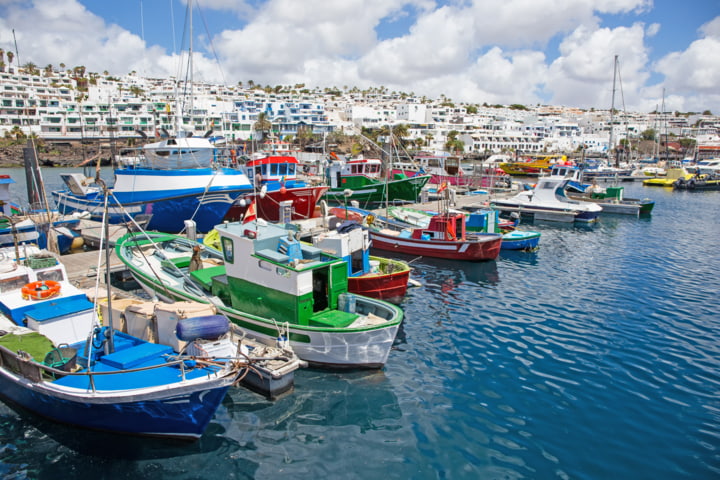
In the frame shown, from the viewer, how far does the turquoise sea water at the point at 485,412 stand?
8.27 m

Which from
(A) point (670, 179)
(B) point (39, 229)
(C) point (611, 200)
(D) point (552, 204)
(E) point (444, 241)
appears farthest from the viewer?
(A) point (670, 179)

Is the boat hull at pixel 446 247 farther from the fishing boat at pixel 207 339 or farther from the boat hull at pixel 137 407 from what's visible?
the boat hull at pixel 137 407

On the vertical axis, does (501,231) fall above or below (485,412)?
above

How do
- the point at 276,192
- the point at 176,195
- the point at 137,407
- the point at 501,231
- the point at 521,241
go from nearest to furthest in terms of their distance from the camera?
1. the point at 137,407
2. the point at 176,195
3. the point at 521,241
4. the point at 501,231
5. the point at 276,192

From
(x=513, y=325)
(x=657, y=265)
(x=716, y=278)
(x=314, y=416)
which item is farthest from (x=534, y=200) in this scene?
(x=314, y=416)

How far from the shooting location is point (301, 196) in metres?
28.0

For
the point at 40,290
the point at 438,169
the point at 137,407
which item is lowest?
the point at 137,407

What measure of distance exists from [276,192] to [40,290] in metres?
17.9

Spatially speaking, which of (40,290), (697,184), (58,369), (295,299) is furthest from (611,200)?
(58,369)

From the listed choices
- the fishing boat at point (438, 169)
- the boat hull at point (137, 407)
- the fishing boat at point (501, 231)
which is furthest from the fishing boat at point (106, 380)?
the fishing boat at point (438, 169)

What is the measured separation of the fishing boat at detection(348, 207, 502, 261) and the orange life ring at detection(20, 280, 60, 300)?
1544 cm

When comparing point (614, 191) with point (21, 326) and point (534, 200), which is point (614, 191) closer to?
point (534, 200)

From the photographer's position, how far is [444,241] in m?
22.7

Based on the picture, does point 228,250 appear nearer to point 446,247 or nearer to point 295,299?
point 295,299
